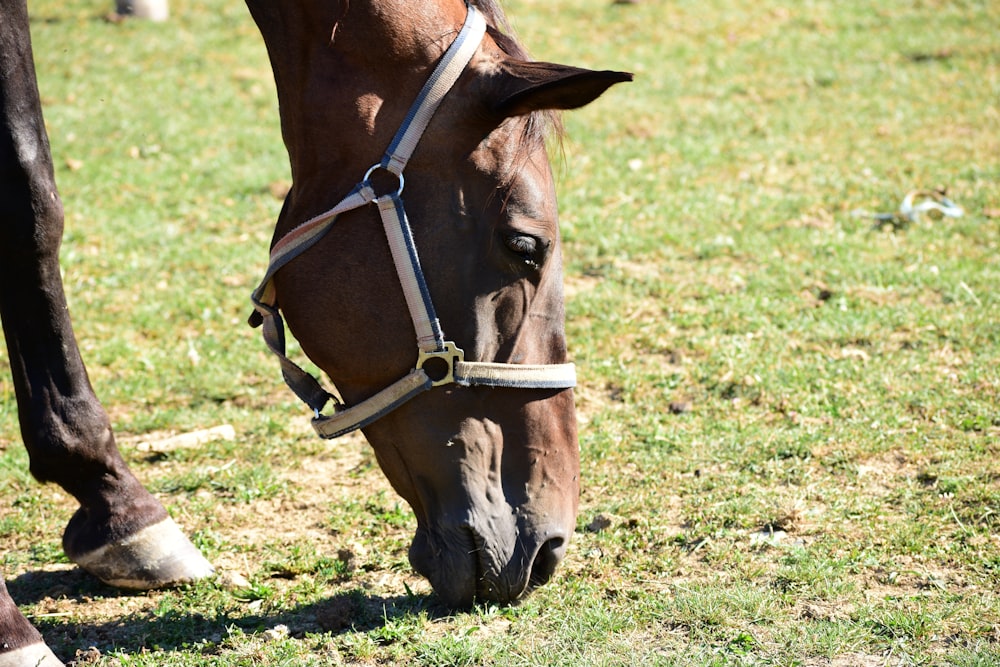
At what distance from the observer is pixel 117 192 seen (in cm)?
720

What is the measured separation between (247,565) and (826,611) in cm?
175

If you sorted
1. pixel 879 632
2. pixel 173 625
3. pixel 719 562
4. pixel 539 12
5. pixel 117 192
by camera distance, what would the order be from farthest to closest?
1. pixel 539 12
2. pixel 117 192
3. pixel 719 562
4. pixel 173 625
5. pixel 879 632

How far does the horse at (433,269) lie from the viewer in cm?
242

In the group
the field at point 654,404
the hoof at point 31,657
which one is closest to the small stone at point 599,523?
the field at point 654,404

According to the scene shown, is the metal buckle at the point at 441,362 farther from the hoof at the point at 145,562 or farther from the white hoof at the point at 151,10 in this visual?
the white hoof at the point at 151,10

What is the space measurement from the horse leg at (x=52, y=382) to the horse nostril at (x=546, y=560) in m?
1.10

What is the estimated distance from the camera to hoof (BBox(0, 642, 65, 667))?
8.03 feet

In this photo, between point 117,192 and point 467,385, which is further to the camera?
point 117,192

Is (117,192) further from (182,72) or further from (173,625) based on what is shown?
(173,625)

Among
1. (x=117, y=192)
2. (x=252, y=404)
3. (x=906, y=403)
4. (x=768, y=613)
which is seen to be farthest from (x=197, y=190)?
(x=768, y=613)

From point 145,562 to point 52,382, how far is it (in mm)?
602

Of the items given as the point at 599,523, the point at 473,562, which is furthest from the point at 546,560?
the point at 599,523

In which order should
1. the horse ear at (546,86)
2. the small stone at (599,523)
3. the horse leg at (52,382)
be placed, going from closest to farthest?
the horse ear at (546,86) < the horse leg at (52,382) < the small stone at (599,523)

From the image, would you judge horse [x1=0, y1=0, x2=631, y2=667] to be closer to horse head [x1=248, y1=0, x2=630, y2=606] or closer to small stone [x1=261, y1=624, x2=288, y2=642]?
horse head [x1=248, y1=0, x2=630, y2=606]
